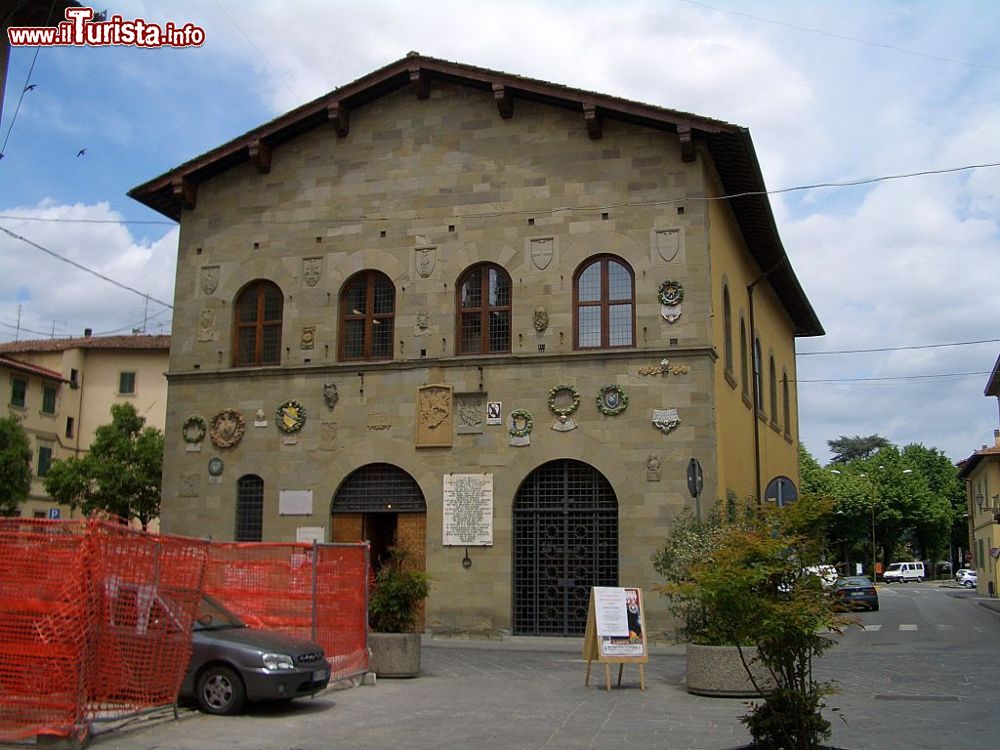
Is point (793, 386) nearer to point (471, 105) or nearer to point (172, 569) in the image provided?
point (471, 105)

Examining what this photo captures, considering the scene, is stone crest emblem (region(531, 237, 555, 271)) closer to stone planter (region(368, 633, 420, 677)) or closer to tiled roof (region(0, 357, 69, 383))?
stone planter (region(368, 633, 420, 677))

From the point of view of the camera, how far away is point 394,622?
608 inches

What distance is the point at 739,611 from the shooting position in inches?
362

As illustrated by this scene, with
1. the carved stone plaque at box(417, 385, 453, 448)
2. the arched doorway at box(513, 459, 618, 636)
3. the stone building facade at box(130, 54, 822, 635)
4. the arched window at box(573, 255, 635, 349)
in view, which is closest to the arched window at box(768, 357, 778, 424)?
the stone building facade at box(130, 54, 822, 635)

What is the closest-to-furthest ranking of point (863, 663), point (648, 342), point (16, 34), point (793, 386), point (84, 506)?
1. point (16, 34)
2. point (863, 663)
3. point (648, 342)
4. point (793, 386)
5. point (84, 506)

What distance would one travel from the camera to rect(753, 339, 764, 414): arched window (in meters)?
28.8

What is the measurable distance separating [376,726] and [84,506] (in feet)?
109

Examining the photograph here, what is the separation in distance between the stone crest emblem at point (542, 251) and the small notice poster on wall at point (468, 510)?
14.9 ft

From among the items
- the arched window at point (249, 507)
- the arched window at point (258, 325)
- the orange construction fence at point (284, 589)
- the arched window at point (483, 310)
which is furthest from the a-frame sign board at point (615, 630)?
the arched window at point (258, 325)

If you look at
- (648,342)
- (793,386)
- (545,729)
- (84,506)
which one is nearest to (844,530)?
(793,386)

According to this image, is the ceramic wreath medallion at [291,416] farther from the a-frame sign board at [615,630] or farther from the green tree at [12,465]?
the green tree at [12,465]

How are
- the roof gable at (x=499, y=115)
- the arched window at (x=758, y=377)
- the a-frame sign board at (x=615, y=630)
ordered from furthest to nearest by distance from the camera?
1. the arched window at (x=758, y=377)
2. the roof gable at (x=499, y=115)
3. the a-frame sign board at (x=615, y=630)

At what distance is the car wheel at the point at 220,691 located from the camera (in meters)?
11.9

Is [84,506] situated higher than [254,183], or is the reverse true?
[254,183]
